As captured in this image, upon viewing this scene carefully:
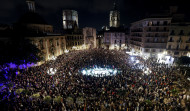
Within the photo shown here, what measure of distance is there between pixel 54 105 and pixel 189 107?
15.2 meters

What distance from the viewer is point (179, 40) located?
96.9ft

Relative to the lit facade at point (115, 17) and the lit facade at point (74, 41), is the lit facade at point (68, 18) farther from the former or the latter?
the lit facade at point (115, 17)

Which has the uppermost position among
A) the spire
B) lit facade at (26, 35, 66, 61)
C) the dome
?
the spire

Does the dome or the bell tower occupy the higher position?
the bell tower

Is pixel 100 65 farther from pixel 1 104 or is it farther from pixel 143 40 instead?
pixel 143 40

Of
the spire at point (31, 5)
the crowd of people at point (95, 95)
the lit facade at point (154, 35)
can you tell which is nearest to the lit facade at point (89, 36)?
the spire at point (31, 5)

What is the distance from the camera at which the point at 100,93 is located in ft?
43.6

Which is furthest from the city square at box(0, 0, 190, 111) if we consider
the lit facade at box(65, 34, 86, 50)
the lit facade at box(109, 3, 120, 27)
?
the lit facade at box(109, 3, 120, 27)

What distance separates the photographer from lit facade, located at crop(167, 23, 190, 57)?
28.6m

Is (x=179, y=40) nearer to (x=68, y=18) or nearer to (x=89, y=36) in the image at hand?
(x=89, y=36)

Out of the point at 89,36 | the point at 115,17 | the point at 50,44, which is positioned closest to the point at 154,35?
the point at 89,36

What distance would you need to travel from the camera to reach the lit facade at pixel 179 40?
28.6 metres

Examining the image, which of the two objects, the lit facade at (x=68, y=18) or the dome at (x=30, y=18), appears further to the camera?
the lit facade at (x=68, y=18)

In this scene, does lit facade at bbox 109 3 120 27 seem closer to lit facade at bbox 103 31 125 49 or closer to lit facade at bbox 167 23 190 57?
lit facade at bbox 103 31 125 49
